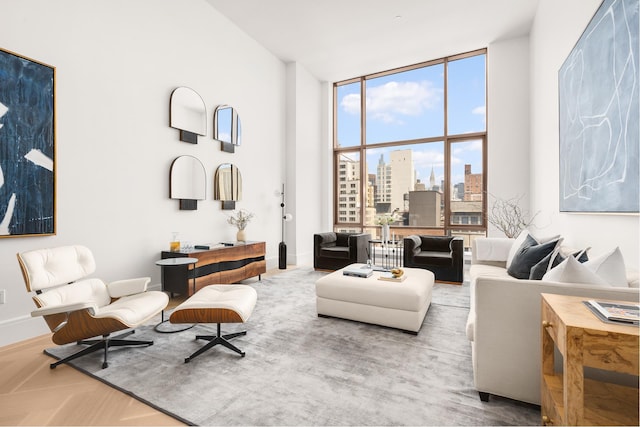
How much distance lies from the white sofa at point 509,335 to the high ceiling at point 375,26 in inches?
176

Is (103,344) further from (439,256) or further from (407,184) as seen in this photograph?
(407,184)

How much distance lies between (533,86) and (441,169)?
192cm

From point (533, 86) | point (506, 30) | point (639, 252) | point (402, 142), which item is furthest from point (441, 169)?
point (639, 252)

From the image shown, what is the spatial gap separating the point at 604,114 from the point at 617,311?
5.63ft

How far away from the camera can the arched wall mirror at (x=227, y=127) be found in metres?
4.61

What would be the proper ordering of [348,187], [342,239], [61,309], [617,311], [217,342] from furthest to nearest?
1. [348,187]
2. [342,239]
3. [217,342]
4. [61,309]
5. [617,311]

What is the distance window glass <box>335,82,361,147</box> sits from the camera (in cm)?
700

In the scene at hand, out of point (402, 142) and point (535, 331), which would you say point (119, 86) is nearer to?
point (535, 331)

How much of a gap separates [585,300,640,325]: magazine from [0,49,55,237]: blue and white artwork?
3824 millimetres

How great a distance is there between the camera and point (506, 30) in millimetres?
5066

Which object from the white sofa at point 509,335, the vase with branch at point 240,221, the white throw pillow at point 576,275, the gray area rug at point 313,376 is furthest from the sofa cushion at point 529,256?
the vase with branch at point 240,221

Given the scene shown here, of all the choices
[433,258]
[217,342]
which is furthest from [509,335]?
[433,258]

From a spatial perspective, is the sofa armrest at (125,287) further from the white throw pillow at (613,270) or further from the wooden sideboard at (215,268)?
the white throw pillow at (613,270)

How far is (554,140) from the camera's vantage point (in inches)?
141
